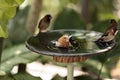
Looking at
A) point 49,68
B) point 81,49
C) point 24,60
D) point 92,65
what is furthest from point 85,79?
point 49,68

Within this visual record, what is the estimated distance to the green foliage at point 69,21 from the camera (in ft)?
6.38

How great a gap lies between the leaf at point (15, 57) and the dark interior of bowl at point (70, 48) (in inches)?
6.8

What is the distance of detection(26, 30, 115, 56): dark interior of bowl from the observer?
114 centimetres

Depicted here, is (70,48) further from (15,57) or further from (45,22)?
(15,57)

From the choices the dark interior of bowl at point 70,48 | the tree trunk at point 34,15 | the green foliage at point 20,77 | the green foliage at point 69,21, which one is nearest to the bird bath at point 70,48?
the dark interior of bowl at point 70,48

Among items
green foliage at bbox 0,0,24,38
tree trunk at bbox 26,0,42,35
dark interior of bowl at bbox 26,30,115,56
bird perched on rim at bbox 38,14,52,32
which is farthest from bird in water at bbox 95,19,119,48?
tree trunk at bbox 26,0,42,35

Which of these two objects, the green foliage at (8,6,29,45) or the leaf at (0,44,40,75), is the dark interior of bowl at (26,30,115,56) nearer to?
the leaf at (0,44,40,75)

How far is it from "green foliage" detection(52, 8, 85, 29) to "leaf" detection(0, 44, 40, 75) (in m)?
0.41

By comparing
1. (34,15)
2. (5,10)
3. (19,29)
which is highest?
(5,10)

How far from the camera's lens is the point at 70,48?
3.91 feet

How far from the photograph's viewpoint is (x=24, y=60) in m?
1.48

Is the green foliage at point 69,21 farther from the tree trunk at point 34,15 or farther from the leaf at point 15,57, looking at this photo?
the leaf at point 15,57

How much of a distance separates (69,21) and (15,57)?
21.1 inches

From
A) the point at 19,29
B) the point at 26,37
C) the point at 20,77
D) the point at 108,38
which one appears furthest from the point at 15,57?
the point at 108,38
